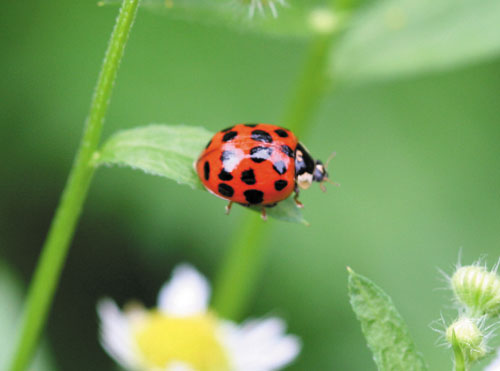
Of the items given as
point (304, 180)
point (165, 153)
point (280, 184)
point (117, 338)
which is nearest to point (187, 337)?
point (117, 338)

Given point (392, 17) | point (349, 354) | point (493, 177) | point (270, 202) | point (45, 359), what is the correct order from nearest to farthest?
1. point (270, 202)
2. point (45, 359)
3. point (392, 17)
4. point (349, 354)
5. point (493, 177)

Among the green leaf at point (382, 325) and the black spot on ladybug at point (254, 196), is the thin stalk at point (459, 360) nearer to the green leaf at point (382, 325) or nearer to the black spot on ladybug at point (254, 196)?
the green leaf at point (382, 325)

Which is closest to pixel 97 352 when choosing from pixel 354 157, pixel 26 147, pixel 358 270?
pixel 26 147

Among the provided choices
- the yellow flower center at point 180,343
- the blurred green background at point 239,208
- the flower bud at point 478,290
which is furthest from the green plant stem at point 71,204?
the blurred green background at point 239,208

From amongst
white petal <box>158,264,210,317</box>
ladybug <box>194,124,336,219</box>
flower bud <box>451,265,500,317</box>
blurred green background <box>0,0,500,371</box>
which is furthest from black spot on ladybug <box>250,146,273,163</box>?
blurred green background <box>0,0,500,371</box>

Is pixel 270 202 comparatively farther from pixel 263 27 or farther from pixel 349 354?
pixel 349 354

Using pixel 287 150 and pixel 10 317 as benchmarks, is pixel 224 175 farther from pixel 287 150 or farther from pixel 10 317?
pixel 10 317

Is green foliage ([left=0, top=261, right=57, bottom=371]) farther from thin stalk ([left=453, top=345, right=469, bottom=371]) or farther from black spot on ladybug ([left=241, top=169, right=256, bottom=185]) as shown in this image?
thin stalk ([left=453, top=345, right=469, bottom=371])
